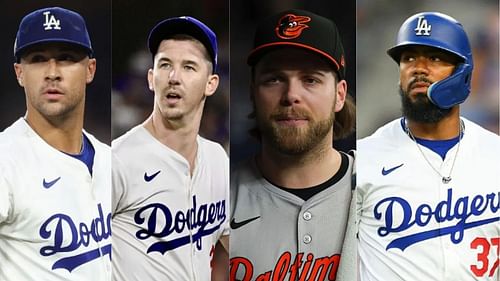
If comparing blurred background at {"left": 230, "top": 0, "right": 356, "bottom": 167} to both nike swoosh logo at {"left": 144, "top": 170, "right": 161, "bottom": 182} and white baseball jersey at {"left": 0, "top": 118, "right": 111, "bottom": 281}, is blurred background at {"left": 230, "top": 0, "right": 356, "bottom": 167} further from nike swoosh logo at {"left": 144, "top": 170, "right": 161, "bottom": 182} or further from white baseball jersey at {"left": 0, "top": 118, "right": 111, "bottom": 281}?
white baseball jersey at {"left": 0, "top": 118, "right": 111, "bottom": 281}

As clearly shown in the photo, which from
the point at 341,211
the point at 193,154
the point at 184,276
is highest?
the point at 193,154

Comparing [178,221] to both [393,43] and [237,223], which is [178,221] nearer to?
[237,223]

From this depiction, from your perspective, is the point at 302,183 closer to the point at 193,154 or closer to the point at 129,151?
the point at 193,154

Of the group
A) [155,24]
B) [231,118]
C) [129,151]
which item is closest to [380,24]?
[231,118]

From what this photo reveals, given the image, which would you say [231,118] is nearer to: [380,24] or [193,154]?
[193,154]

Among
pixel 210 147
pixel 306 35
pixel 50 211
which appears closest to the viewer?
pixel 50 211

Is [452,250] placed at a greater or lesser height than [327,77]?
lesser

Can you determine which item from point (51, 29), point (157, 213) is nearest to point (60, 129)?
point (51, 29)
